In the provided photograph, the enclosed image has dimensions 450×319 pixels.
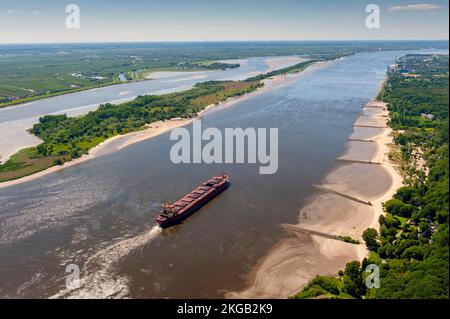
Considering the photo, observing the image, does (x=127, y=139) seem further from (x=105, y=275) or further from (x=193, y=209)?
(x=105, y=275)

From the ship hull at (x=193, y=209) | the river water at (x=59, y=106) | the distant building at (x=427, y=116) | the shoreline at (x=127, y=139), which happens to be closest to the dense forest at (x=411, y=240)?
the ship hull at (x=193, y=209)

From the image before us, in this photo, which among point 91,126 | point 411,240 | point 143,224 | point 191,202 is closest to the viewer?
point 411,240

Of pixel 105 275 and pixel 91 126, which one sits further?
pixel 91 126

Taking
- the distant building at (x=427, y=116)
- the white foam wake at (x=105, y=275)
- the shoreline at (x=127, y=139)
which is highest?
the distant building at (x=427, y=116)

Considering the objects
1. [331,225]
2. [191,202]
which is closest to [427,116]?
[331,225]

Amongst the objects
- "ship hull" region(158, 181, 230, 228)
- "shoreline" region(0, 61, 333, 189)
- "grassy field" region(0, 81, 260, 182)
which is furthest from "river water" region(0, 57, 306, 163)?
"ship hull" region(158, 181, 230, 228)

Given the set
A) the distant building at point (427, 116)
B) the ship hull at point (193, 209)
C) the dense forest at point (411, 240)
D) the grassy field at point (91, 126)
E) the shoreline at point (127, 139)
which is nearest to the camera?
the dense forest at point (411, 240)

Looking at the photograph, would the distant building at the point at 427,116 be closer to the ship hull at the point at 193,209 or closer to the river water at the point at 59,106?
the ship hull at the point at 193,209
